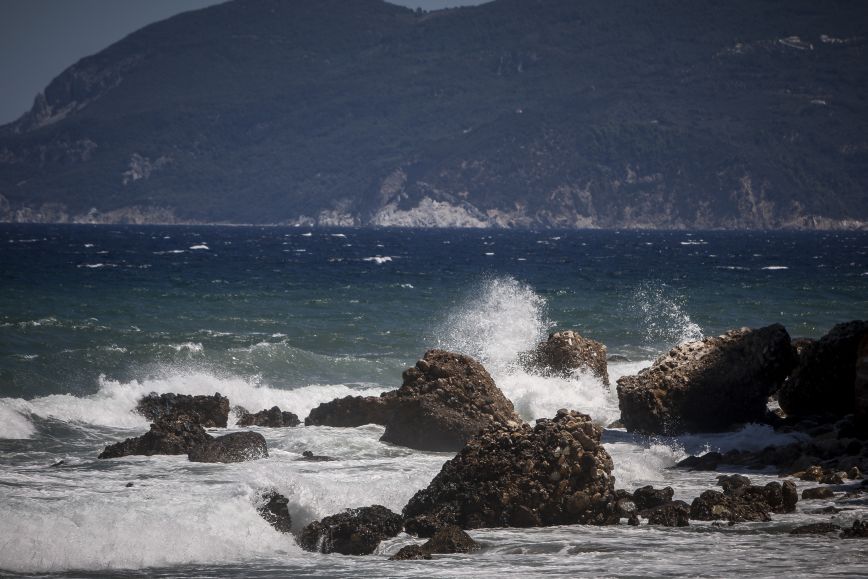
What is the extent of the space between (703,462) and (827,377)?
3983 millimetres

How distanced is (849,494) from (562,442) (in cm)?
410

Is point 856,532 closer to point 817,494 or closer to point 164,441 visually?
point 817,494

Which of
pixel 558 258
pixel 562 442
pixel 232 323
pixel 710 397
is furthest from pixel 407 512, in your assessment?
pixel 558 258

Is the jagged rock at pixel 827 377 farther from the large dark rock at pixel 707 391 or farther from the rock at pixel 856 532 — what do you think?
the rock at pixel 856 532

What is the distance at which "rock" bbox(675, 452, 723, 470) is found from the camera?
1766 cm

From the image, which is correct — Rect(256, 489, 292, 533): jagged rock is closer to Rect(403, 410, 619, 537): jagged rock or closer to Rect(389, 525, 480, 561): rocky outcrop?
Rect(403, 410, 619, 537): jagged rock

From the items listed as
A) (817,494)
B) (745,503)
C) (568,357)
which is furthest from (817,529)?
(568,357)

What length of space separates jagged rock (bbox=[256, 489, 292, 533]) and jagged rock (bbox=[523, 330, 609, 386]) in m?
11.4

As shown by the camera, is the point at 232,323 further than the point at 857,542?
Yes

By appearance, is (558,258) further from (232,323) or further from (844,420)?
(844,420)

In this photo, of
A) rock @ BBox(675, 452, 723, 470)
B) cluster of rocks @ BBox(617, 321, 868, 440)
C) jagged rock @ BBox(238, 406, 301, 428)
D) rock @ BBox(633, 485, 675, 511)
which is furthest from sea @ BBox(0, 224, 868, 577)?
jagged rock @ BBox(238, 406, 301, 428)

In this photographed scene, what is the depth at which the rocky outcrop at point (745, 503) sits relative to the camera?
45.2 ft

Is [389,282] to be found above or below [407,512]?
above

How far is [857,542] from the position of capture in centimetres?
1248
